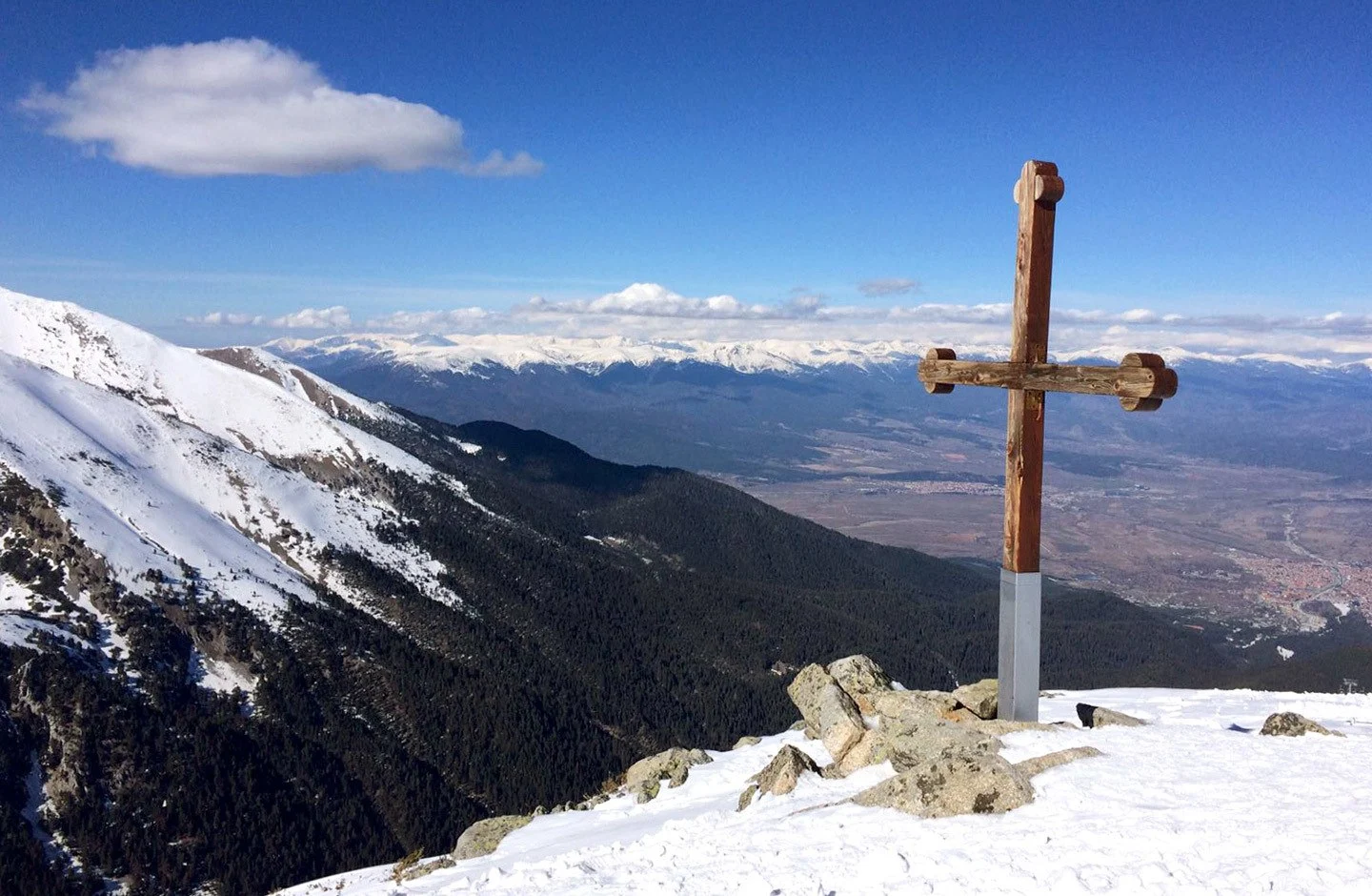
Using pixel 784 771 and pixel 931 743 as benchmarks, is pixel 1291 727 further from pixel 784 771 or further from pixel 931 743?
pixel 784 771

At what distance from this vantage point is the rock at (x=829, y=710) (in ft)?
68.2

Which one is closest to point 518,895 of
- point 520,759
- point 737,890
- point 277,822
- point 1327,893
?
point 737,890

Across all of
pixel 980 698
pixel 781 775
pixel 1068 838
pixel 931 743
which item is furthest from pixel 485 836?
pixel 1068 838

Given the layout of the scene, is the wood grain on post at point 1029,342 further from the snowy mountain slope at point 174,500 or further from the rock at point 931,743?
the snowy mountain slope at point 174,500

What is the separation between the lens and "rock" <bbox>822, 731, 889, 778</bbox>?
18531 mm

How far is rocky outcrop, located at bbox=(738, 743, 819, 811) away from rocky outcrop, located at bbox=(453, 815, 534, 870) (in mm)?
7998

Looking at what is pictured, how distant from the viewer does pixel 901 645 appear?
190 meters

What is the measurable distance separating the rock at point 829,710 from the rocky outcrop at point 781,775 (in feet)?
4.53

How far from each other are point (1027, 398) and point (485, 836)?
19.5 meters

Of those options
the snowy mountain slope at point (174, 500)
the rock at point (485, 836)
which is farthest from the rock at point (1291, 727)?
the snowy mountain slope at point (174, 500)

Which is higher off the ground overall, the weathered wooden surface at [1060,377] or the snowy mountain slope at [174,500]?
the weathered wooden surface at [1060,377]

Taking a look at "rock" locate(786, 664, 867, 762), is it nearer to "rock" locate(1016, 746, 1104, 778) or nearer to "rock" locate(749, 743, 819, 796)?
"rock" locate(749, 743, 819, 796)

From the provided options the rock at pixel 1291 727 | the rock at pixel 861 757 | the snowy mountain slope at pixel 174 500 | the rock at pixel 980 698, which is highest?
the rock at pixel 1291 727

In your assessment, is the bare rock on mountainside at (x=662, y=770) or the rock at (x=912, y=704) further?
the bare rock on mountainside at (x=662, y=770)
